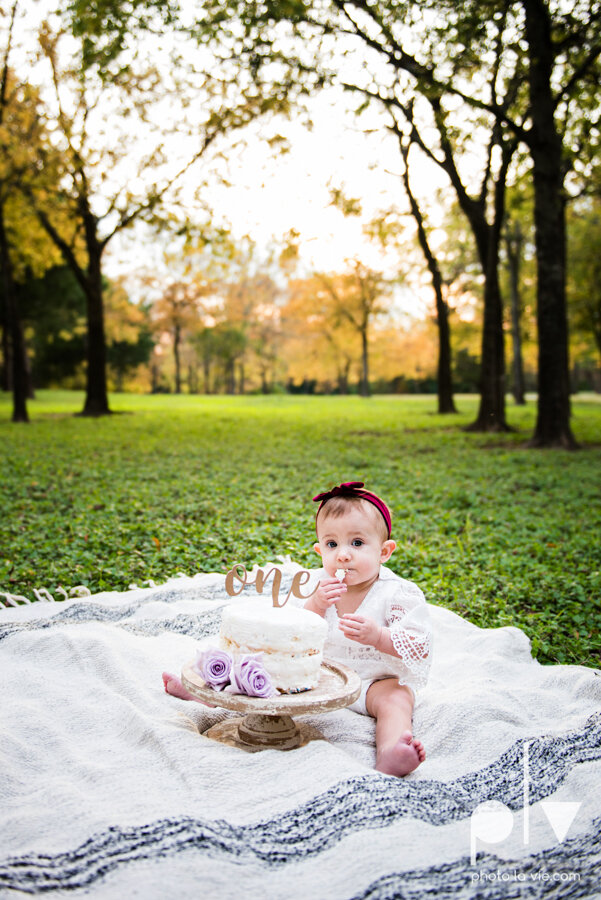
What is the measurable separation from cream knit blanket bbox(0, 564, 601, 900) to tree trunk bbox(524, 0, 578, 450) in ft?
30.6

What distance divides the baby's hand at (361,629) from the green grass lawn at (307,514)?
4.71ft

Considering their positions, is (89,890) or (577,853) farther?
(577,853)

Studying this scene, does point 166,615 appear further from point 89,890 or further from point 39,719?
point 89,890

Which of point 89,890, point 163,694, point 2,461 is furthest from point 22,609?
point 2,461

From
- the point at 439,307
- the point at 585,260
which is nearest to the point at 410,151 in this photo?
the point at 439,307

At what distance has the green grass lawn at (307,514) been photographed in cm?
480

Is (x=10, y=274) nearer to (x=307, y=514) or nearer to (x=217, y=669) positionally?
(x=307, y=514)

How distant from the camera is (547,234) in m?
11.7

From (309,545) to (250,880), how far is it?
154 inches

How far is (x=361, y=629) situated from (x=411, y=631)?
23 centimetres

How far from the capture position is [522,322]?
3147 centimetres

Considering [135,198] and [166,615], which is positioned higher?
[135,198]

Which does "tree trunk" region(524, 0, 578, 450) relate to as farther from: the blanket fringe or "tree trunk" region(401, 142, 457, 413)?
the blanket fringe

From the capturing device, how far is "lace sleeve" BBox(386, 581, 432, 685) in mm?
2826
